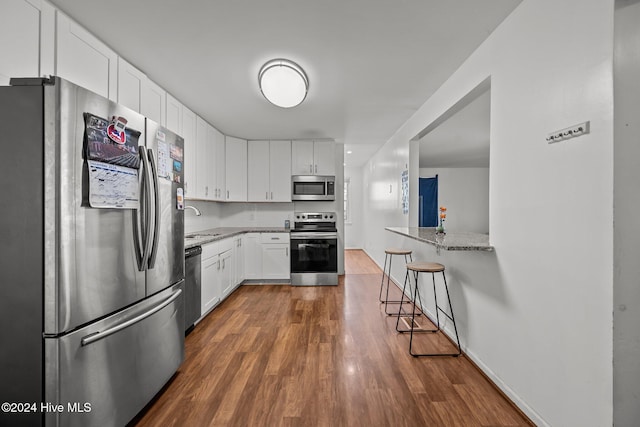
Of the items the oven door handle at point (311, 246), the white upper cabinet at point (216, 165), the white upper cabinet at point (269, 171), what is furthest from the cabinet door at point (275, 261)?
the white upper cabinet at point (216, 165)

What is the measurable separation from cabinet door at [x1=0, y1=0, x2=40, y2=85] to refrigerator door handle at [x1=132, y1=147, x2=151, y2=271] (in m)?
0.68

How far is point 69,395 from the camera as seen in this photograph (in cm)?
129

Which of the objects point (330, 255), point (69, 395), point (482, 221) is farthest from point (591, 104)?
point (482, 221)

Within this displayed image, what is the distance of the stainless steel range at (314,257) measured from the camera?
4652 mm

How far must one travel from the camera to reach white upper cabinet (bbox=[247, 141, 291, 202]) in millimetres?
5031

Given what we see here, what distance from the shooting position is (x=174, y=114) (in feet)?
10.3

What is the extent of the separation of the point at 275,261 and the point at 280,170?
1.60m

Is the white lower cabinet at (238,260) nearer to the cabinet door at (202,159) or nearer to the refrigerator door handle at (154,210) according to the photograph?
the cabinet door at (202,159)

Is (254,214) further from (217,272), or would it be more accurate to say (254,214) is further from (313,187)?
(217,272)

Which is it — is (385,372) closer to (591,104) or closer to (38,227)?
(591,104)

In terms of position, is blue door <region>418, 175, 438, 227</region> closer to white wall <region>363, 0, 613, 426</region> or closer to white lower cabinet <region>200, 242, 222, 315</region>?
white wall <region>363, 0, 613, 426</region>

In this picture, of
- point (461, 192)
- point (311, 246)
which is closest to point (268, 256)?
point (311, 246)

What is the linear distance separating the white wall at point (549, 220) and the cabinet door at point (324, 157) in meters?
2.89

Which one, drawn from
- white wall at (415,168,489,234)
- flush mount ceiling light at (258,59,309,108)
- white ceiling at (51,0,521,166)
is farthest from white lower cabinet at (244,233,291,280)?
white wall at (415,168,489,234)
